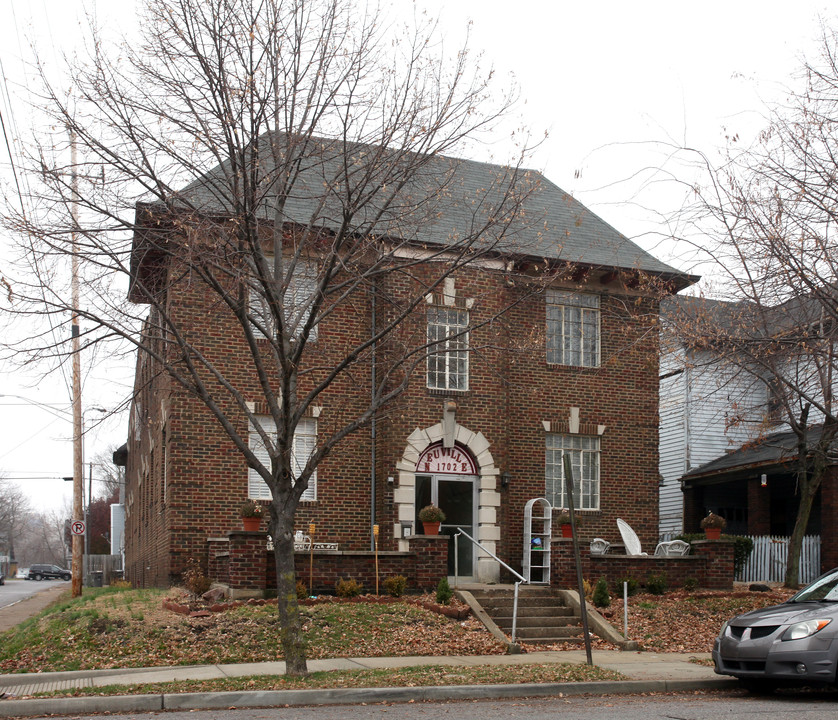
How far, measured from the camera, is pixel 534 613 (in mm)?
15766

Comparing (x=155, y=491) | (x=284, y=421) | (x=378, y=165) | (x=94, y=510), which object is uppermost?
(x=378, y=165)

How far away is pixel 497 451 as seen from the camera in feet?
63.8

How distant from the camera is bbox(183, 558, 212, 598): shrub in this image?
52.0 feet

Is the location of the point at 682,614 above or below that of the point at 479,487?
below

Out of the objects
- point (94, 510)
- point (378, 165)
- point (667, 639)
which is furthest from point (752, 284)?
point (94, 510)

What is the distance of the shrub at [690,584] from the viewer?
17891 mm

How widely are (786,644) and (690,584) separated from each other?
829cm

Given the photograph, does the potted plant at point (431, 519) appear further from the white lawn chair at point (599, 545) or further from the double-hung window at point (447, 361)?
the white lawn chair at point (599, 545)

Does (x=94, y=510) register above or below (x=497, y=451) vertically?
below

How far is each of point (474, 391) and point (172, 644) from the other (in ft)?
28.7

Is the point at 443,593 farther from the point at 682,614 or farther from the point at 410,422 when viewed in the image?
the point at 410,422

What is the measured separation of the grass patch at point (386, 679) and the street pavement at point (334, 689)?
227mm

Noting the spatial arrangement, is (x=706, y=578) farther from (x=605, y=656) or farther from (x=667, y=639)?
(x=605, y=656)

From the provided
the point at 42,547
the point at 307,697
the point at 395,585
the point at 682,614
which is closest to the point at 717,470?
the point at 682,614
